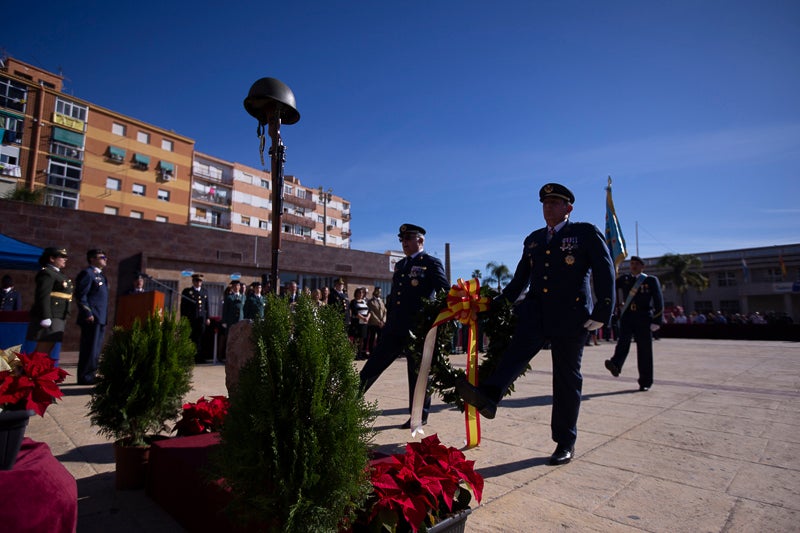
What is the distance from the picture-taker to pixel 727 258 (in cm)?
6203

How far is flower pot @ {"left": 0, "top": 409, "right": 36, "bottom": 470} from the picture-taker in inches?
62.3

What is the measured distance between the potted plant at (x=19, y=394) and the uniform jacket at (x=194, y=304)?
918 centimetres

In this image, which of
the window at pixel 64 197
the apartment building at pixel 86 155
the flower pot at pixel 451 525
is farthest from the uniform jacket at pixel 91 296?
the window at pixel 64 197

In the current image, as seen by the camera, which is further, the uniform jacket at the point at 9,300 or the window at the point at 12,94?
the window at the point at 12,94

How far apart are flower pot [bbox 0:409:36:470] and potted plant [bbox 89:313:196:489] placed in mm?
1197

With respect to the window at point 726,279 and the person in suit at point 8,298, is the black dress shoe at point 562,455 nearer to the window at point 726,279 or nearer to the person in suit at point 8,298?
the person in suit at point 8,298

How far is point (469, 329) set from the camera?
3.71 meters

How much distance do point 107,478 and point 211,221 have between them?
66677 millimetres

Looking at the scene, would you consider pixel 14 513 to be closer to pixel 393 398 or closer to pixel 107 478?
pixel 107 478

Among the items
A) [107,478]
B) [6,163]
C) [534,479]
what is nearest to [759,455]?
[534,479]

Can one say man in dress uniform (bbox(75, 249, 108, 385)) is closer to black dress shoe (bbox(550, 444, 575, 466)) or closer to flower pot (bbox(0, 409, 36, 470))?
flower pot (bbox(0, 409, 36, 470))

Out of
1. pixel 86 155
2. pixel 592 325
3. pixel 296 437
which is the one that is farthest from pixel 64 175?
pixel 296 437

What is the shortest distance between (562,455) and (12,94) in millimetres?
66189

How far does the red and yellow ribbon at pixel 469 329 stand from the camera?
358cm
